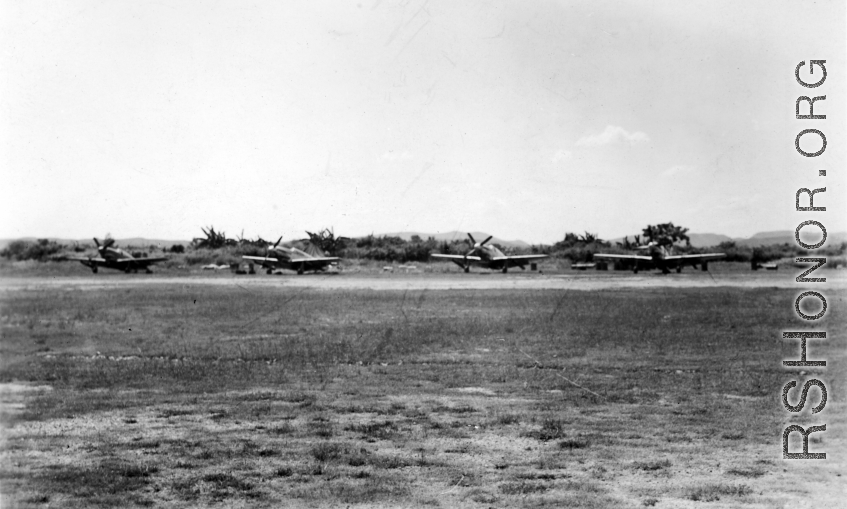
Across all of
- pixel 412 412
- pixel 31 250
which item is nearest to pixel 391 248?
pixel 31 250

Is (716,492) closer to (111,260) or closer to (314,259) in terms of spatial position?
(314,259)

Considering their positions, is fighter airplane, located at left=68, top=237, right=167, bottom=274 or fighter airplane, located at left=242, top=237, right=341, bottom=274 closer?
fighter airplane, located at left=68, top=237, right=167, bottom=274

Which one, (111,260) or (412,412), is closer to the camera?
(412,412)

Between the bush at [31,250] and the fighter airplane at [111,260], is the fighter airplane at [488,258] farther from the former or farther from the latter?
the bush at [31,250]

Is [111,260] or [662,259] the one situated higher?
[662,259]

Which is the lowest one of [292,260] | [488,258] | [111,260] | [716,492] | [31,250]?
[716,492]

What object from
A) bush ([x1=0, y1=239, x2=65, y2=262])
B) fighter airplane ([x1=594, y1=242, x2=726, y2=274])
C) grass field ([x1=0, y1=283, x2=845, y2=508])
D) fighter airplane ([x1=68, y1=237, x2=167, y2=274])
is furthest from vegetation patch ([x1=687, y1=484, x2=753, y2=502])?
bush ([x1=0, y1=239, x2=65, y2=262])

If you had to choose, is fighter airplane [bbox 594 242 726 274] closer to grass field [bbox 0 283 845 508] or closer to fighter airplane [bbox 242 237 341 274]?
fighter airplane [bbox 242 237 341 274]
